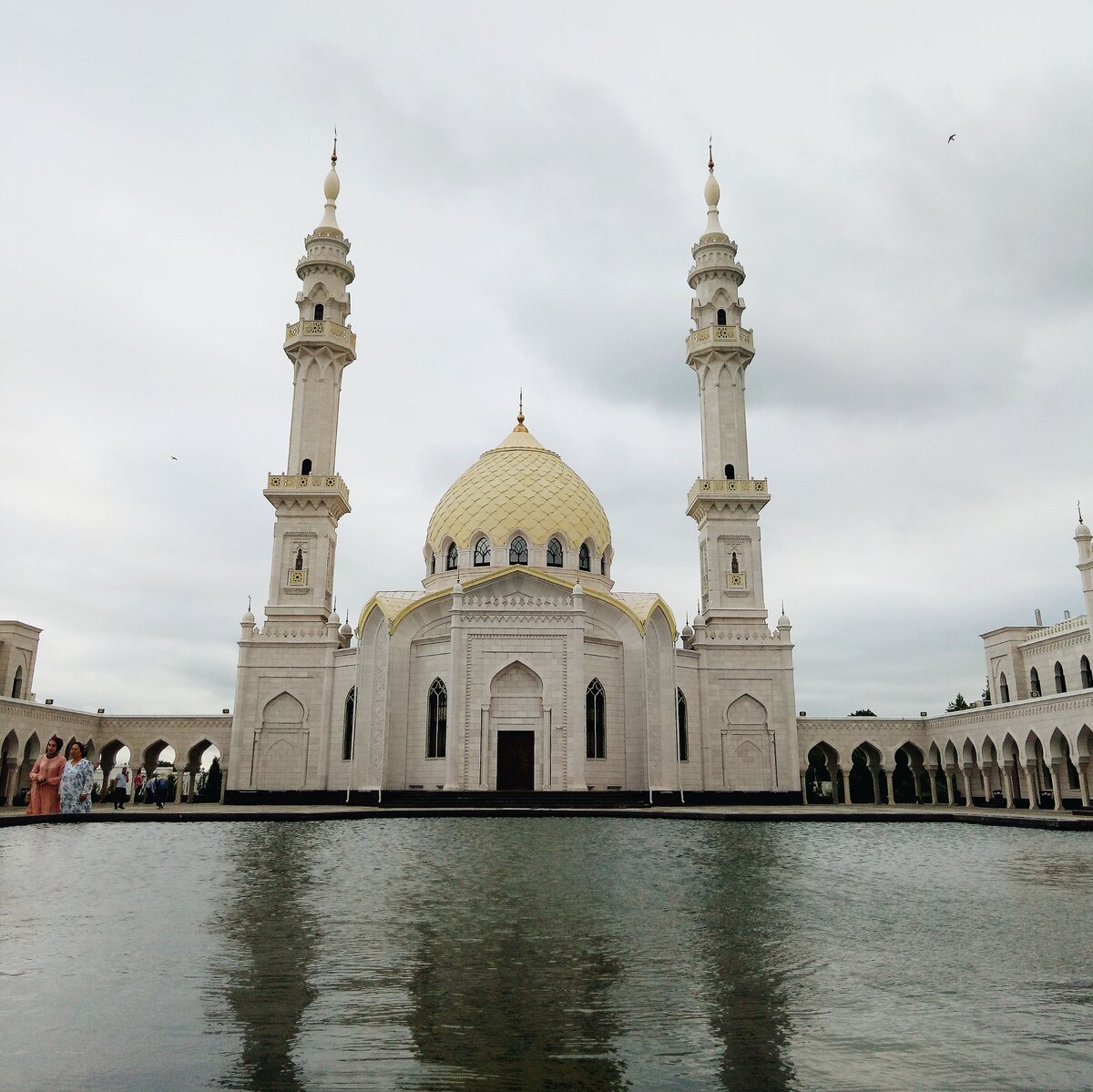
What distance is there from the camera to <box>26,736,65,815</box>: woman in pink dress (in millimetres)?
19328

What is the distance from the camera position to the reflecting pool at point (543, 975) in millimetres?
4293

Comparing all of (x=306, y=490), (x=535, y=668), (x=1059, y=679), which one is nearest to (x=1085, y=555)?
(x=1059, y=679)

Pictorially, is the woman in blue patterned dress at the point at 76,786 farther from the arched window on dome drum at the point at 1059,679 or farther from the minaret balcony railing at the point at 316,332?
the arched window on dome drum at the point at 1059,679

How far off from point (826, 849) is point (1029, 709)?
69.8 ft

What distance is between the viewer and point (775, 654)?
1383 inches

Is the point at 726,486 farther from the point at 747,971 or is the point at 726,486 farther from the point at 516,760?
the point at 747,971

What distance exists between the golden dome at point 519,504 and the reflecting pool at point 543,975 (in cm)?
2364

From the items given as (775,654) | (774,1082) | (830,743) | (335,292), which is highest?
(335,292)

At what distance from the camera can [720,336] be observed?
38.1 meters

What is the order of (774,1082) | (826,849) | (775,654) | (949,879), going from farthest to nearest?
(775,654) → (826,849) → (949,879) → (774,1082)

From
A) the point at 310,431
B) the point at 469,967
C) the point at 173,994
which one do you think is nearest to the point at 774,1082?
the point at 469,967

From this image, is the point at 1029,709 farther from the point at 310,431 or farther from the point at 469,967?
the point at 469,967

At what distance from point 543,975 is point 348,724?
28252mm

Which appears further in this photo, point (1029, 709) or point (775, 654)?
point (775, 654)
